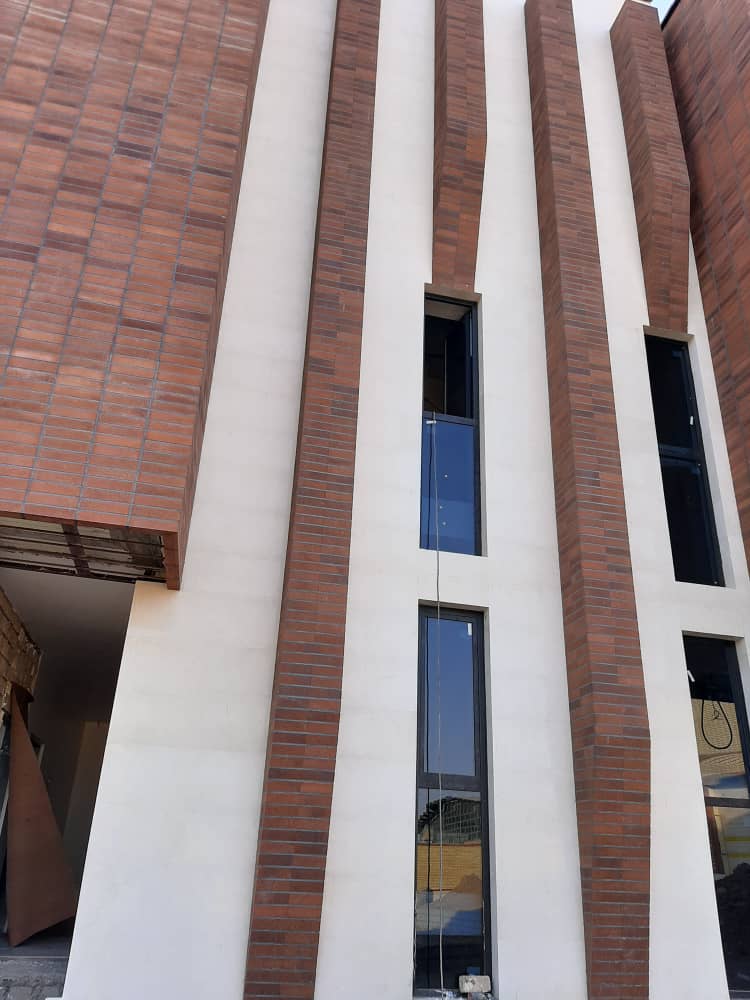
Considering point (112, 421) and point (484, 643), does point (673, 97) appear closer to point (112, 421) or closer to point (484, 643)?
point (484, 643)


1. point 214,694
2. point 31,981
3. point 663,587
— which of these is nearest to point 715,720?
point 663,587

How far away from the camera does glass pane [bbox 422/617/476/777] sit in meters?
6.46

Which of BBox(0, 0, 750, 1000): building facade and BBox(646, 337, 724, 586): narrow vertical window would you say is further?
BBox(646, 337, 724, 586): narrow vertical window

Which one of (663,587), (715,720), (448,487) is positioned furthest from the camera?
(448,487)

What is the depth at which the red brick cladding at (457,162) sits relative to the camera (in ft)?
27.1

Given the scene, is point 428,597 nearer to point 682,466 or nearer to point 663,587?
point 663,587

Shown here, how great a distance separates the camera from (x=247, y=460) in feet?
22.5

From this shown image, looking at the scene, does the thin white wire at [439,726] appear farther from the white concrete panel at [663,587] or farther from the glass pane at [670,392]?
the glass pane at [670,392]

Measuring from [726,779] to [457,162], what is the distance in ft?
22.5

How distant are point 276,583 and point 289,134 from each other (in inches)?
205

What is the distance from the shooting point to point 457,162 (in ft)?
27.7

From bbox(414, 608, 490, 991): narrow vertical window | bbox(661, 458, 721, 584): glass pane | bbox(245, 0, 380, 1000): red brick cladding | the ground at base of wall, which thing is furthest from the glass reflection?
the ground at base of wall

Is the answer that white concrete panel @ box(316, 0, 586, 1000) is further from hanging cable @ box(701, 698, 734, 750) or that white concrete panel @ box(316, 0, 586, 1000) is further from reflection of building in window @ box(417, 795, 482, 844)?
hanging cable @ box(701, 698, 734, 750)

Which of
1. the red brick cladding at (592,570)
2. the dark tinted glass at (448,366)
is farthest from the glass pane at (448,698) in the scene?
the dark tinted glass at (448,366)
